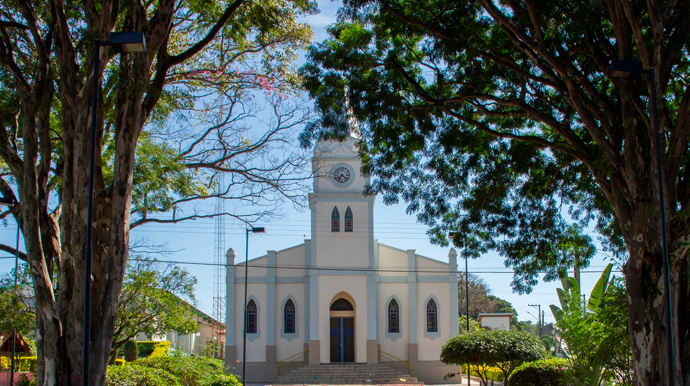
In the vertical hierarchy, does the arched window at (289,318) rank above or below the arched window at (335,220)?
below

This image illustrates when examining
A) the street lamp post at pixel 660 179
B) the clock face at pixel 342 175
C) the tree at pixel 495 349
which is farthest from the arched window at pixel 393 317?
the street lamp post at pixel 660 179

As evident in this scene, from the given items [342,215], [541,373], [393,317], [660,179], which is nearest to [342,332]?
[393,317]

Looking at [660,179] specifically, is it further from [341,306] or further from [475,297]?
[475,297]

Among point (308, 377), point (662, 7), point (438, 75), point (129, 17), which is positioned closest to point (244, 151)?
point (438, 75)

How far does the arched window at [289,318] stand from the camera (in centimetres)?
3588

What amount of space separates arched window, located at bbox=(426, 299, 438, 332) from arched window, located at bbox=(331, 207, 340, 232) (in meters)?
Result: 6.24

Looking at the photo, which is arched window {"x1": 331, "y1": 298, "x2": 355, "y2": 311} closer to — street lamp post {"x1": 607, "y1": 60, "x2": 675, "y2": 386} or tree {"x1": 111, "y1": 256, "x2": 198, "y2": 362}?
tree {"x1": 111, "y1": 256, "x2": 198, "y2": 362}

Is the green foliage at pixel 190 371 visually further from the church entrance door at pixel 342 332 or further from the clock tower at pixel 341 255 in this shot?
the church entrance door at pixel 342 332

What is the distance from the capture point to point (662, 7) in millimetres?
11289

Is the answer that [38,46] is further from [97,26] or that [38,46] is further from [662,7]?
[662,7]

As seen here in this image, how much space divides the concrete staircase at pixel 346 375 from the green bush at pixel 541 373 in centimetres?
1263

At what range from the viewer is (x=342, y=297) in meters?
36.5

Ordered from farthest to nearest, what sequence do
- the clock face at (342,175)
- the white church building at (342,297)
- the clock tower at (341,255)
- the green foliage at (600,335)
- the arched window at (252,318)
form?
the clock face at (342,175) < the arched window at (252,318) < the white church building at (342,297) < the clock tower at (341,255) < the green foliage at (600,335)

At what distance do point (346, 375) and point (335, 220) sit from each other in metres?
7.94
